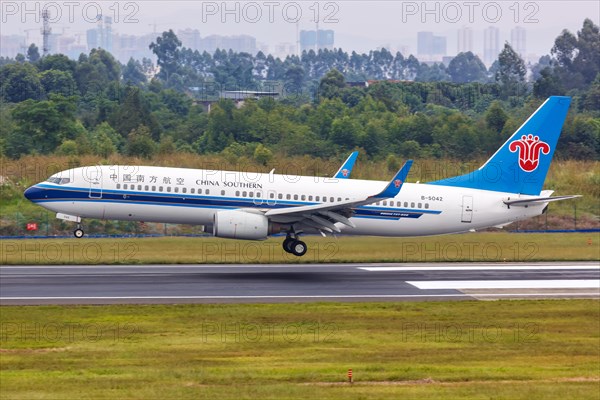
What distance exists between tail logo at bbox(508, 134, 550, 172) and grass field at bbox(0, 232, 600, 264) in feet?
15.9

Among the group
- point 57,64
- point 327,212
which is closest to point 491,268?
point 327,212

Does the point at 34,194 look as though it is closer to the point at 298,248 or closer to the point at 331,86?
the point at 298,248

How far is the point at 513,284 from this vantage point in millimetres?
39406

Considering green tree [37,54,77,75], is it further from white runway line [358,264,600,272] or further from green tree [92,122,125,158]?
white runway line [358,264,600,272]

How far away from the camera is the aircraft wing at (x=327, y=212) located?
3912cm

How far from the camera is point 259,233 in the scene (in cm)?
3994

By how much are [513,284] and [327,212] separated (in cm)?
794

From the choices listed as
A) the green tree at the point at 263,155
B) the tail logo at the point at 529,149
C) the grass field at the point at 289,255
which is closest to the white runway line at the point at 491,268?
the grass field at the point at 289,255

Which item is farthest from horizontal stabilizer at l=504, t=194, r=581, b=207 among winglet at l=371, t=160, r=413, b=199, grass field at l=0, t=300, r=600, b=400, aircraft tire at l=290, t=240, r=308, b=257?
aircraft tire at l=290, t=240, r=308, b=257

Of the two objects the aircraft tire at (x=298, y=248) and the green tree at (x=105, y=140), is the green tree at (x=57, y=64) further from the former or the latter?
the aircraft tire at (x=298, y=248)

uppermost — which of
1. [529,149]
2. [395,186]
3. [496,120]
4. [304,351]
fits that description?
[496,120]

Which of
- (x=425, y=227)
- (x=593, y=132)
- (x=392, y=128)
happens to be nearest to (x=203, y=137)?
(x=392, y=128)

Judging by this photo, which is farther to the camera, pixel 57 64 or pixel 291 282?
pixel 57 64

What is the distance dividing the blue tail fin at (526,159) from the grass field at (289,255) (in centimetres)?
385
